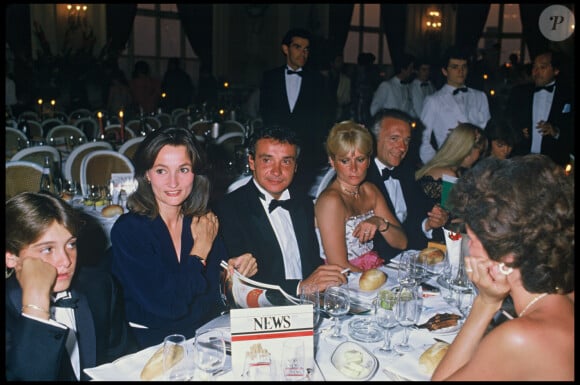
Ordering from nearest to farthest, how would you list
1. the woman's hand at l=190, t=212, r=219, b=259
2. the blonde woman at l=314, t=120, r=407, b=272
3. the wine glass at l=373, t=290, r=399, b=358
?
1. the wine glass at l=373, t=290, r=399, b=358
2. the woman's hand at l=190, t=212, r=219, b=259
3. the blonde woman at l=314, t=120, r=407, b=272

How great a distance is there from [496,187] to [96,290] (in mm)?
1385

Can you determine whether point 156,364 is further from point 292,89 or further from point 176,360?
point 292,89

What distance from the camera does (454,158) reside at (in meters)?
3.65

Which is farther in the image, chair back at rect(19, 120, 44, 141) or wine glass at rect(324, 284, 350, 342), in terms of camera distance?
chair back at rect(19, 120, 44, 141)

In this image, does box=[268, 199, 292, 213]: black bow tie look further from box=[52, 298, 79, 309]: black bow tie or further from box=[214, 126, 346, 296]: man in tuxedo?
box=[52, 298, 79, 309]: black bow tie

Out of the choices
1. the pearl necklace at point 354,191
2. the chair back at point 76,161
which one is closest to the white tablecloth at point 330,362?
the pearl necklace at point 354,191

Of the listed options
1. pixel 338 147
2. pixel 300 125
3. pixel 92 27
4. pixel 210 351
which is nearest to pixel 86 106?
pixel 92 27

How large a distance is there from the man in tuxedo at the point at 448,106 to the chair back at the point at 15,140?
406 cm

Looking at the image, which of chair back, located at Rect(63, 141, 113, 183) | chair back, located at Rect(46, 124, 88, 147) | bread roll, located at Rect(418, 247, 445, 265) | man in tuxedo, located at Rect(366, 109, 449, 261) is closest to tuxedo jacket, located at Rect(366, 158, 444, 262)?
man in tuxedo, located at Rect(366, 109, 449, 261)

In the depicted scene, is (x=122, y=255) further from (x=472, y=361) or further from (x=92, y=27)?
(x=92, y=27)

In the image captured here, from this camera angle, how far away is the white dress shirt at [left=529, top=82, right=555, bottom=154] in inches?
219

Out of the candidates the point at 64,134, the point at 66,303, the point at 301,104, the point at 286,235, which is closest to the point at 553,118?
the point at 301,104

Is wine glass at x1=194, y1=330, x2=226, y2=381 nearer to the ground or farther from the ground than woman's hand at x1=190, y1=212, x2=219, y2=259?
nearer to the ground

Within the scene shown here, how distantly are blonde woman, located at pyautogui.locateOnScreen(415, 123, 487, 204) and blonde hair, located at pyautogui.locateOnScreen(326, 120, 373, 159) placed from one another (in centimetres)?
83
